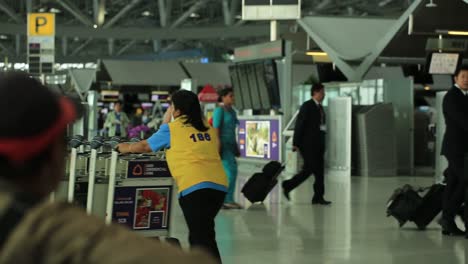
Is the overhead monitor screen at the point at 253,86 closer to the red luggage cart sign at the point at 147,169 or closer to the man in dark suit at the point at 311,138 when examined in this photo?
the man in dark suit at the point at 311,138

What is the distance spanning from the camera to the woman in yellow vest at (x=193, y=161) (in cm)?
621

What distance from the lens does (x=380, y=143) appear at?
2061 cm

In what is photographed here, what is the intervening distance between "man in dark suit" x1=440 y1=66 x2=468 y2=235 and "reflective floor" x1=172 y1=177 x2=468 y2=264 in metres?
0.52

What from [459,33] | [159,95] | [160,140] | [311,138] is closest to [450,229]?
[311,138]

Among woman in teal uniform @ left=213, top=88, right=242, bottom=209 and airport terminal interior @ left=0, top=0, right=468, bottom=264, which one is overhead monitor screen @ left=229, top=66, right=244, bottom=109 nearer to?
airport terminal interior @ left=0, top=0, right=468, bottom=264

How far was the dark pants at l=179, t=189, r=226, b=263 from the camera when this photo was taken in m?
6.27

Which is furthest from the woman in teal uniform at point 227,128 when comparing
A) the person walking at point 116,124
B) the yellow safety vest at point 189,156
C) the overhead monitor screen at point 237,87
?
the person walking at point 116,124

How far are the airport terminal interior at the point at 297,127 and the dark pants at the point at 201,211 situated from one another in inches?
19.4

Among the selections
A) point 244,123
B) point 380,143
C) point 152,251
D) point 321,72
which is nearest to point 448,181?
point 152,251

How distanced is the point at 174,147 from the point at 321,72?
21386 millimetres

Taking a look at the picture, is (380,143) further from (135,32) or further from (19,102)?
(135,32)

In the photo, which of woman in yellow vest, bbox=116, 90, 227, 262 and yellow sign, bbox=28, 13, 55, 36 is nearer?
woman in yellow vest, bbox=116, 90, 227, 262

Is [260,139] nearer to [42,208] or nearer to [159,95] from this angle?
[159,95]

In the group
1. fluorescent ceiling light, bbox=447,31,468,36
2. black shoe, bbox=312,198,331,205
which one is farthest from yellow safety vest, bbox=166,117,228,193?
fluorescent ceiling light, bbox=447,31,468,36
